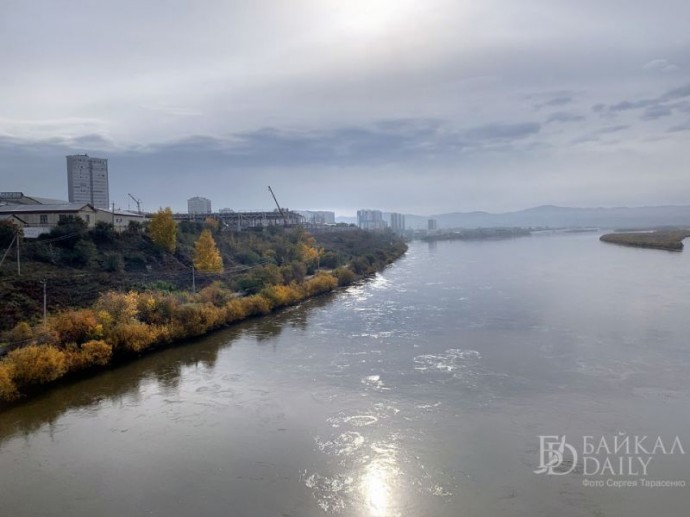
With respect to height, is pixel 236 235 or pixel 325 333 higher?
pixel 236 235

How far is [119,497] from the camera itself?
3514 mm

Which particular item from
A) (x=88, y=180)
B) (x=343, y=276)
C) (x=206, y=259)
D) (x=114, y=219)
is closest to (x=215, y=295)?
(x=206, y=259)

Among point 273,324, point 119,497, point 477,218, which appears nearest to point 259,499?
point 119,497

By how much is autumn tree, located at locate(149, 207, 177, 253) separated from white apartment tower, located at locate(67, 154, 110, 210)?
623 inches

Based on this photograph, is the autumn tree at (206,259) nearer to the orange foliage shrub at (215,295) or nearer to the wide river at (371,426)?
the orange foliage shrub at (215,295)

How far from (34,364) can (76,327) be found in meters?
0.86

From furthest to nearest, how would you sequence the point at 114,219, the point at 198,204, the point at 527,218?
the point at 527,218, the point at 198,204, the point at 114,219

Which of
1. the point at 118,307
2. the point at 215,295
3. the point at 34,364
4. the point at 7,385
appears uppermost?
the point at 118,307

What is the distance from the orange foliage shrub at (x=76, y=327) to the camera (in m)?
6.16

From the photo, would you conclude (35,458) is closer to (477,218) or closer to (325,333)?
(325,333)

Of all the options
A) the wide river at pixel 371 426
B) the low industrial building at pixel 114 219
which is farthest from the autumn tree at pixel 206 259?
the wide river at pixel 371 426

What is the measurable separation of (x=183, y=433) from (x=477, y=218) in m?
125

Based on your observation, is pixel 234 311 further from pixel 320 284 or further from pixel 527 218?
pixel 527 218

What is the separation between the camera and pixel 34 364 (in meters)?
5.43
